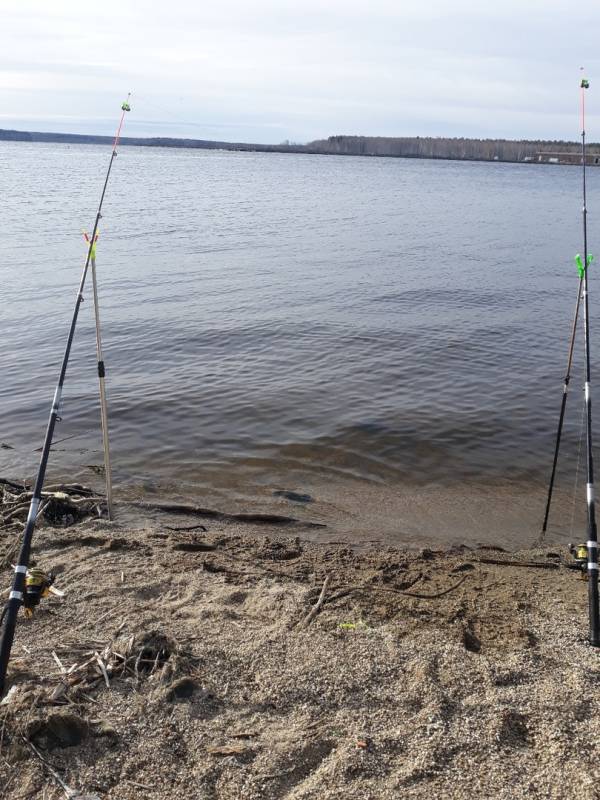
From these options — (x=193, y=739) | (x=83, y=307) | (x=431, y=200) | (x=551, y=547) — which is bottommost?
(x=551, y=547)

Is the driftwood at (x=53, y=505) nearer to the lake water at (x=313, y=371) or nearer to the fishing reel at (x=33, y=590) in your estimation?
the lake water at (x=313, y=371)

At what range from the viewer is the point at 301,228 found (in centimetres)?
3259

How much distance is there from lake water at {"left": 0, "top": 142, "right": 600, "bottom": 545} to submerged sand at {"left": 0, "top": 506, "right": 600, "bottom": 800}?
7.17 feet

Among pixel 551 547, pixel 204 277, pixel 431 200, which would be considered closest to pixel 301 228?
pixel 204 277

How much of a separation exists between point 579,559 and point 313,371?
8.20 m

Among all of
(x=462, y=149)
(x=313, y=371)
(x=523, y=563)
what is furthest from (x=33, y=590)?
(x=462, y=149)

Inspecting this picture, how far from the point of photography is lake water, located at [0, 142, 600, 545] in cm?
878

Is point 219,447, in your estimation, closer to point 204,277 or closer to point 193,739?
point 193,739

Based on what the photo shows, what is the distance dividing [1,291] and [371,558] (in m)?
16.6

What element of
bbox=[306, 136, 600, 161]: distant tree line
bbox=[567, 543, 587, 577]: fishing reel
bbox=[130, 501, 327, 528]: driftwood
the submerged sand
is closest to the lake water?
bbox=[130, 501, 327, 528]: driftwood

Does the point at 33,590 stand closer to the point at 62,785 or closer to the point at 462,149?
the point at 62,785

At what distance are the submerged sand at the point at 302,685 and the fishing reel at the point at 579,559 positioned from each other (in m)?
0.13

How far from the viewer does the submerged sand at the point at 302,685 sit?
11.4 feet

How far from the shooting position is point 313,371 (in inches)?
522
